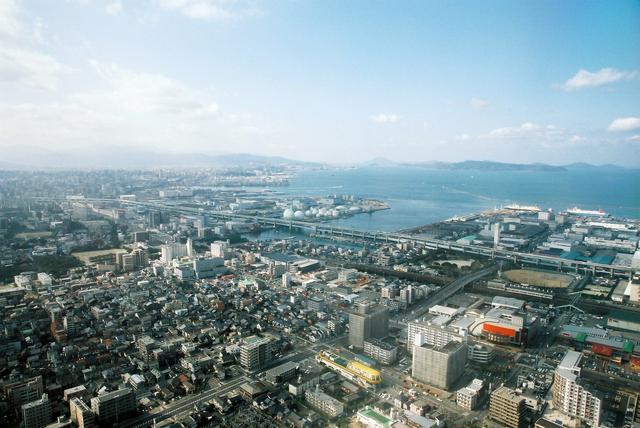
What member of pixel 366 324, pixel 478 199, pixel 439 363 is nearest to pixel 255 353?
pixel 366 324

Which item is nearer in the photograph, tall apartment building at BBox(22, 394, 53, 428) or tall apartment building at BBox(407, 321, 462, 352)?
tall apartment building at BBox(22, 394, 53, 428)

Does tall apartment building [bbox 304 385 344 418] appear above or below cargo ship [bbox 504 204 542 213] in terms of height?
below

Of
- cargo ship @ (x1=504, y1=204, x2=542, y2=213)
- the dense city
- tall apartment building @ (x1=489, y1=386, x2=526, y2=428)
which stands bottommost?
the dense city

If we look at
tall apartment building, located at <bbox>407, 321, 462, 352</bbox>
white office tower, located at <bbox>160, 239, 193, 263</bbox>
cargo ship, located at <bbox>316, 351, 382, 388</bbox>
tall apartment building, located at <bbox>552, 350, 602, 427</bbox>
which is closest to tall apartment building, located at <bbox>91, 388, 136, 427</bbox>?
cargo ship, located at <bbox>316, 351, 382, 388</bbox>

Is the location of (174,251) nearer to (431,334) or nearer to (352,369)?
(352,369)

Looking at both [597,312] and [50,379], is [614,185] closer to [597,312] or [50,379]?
[597,312]

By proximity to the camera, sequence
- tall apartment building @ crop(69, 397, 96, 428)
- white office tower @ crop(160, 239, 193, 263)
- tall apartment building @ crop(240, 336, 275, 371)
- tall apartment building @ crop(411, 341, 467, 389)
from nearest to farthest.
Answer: tall apartment building @ crop(69, 397, 96, 428) < tall apartment building @ crop(411, 341, 467, 389) < tall apartment building @ crop(240, 336, 275, 371) < white office tower @ crop(160, 239, 193, 263)

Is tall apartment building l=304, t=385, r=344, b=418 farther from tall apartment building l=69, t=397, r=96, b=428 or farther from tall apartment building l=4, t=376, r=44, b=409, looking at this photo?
tall apartment building l=4, t=376, r=44, b=409
